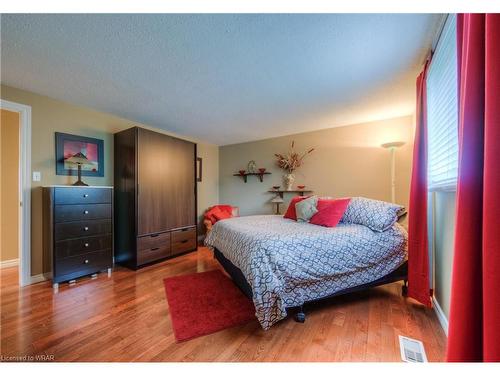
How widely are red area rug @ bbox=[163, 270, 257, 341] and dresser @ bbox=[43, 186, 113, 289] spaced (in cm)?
93

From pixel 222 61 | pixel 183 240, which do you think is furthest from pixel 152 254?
pixel 222 61

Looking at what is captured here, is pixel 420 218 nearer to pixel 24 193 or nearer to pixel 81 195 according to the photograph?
pixel 81 195

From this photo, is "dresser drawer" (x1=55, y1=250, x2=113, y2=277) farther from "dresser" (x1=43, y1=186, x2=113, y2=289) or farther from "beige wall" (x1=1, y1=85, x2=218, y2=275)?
"beige wall" (x1=1, y1=85, x2=218, y2=275)

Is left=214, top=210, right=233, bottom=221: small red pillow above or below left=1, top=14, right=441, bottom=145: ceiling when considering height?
below

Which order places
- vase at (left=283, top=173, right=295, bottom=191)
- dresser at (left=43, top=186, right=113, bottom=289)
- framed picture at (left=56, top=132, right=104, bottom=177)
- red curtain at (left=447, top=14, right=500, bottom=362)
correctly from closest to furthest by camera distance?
red curtain at (left=447, top=14, right=500, bottom=362), dresser at (left=43, top=186, right=113, bottom=289), framed picture at (left=56, top=132, right=104, bottom=177), vase at (left=283, top=173, right=295, bottom=191)

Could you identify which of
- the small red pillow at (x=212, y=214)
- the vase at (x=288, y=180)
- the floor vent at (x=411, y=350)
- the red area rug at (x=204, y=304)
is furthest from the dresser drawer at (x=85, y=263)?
the floor vent at (x=411, y=350)

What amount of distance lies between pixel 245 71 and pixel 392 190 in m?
2.61

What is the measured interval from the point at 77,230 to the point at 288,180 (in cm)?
315

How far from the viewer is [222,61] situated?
1.76 metres

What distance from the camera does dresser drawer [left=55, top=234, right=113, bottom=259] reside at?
2211 mm

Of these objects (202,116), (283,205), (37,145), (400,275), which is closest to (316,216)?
(400,275)

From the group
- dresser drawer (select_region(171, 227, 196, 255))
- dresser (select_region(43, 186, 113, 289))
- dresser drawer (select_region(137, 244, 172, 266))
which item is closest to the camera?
dresser (select_region(43, 186, 113, 289))

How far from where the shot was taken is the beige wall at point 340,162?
9.97 feet

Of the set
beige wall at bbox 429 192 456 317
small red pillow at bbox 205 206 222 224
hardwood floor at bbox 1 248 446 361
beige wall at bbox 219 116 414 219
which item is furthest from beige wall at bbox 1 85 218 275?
beige wall at bbox 429 192 456 317
